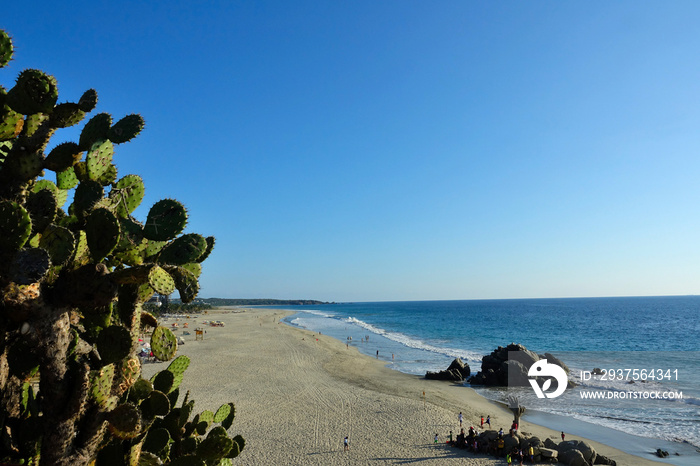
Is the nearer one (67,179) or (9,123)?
(9,123)

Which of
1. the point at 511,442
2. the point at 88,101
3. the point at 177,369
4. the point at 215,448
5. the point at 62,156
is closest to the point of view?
the point at 88,101

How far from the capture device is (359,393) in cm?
2408

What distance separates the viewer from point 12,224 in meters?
2.96

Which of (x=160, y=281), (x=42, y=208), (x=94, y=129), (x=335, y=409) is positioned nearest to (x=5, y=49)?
(x=94, y=129)

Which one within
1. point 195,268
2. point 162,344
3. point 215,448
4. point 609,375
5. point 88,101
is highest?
point 88,101

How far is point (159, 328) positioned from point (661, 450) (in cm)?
1993

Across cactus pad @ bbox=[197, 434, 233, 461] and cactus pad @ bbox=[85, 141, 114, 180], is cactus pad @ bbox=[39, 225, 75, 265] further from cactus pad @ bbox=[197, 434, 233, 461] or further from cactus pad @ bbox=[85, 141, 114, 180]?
cactus pad @ bbox=[197, 434, 233, 461]

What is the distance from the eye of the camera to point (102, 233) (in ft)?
10.7

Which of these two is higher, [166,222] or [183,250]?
[166,222]

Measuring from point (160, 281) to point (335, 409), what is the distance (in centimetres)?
1900

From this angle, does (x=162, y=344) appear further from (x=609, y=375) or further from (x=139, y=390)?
(x=609, y=375)

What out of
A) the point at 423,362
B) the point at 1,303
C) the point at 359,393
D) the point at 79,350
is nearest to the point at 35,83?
the point at 1,303

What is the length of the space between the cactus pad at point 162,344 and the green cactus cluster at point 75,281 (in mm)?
10

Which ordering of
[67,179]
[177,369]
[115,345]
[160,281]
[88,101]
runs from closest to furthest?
[160,281]
[115,345]
[88,101]
[67,179]
[177,369]
